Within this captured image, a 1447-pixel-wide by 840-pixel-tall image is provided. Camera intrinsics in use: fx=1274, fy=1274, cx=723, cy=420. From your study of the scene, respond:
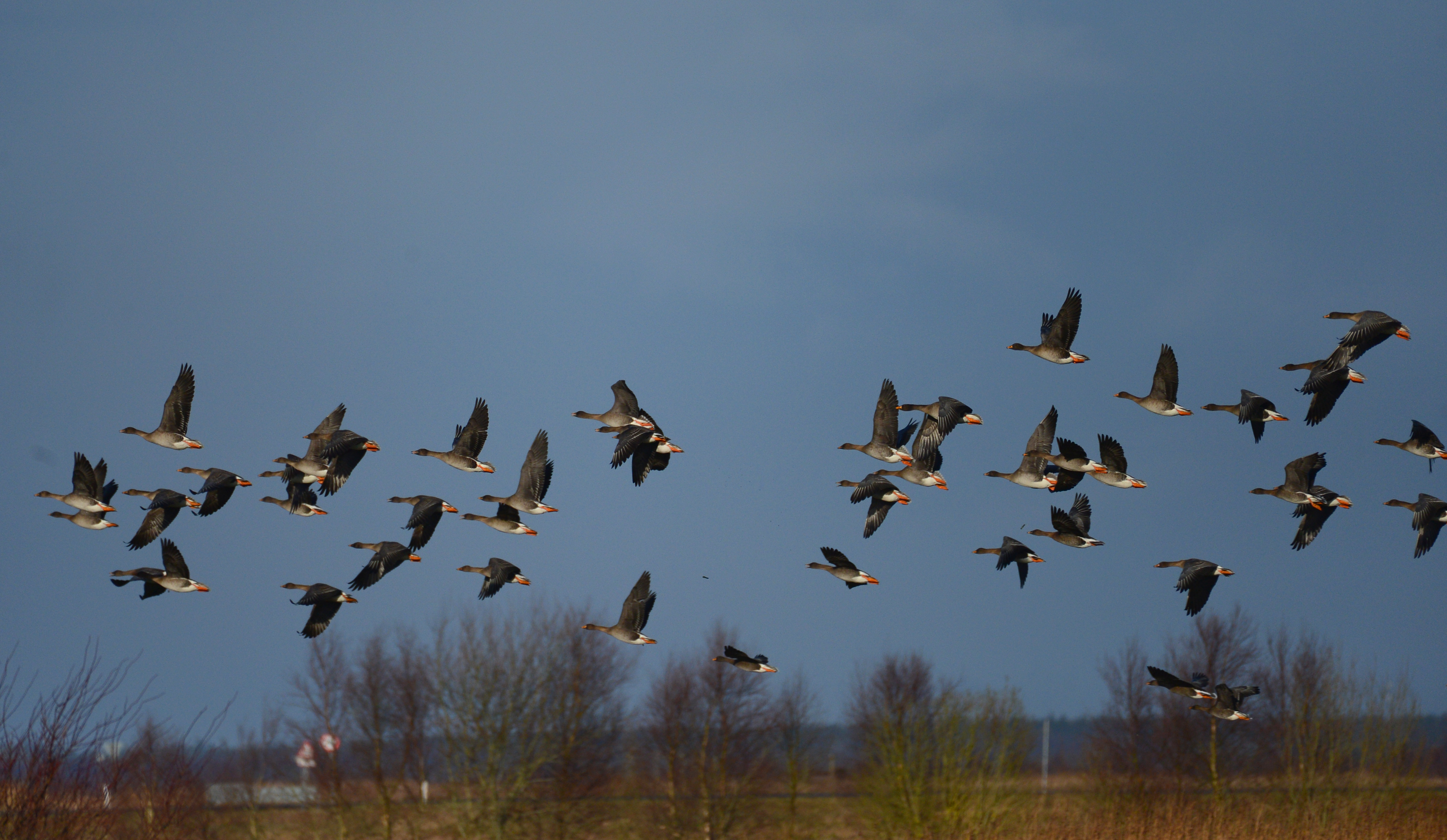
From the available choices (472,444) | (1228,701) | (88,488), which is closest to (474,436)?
(472,444)

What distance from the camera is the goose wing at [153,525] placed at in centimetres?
2270

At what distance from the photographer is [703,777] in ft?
192

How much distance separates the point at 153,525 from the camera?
75.4 feet

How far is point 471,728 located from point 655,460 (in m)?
36.6

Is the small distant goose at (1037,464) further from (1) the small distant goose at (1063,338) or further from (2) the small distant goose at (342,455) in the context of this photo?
(2) the small distant goose at (342,455)

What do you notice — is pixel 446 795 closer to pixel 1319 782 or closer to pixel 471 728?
pixel 471 728

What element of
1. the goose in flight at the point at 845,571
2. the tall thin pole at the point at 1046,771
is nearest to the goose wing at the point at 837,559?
the goose in flight at the point at 845,571

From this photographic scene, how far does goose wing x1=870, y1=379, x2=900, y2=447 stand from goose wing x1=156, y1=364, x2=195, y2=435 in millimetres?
12651

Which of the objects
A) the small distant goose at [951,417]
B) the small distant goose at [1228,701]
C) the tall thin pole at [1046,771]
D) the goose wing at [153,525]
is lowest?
the tall thin pole at [1046,771]

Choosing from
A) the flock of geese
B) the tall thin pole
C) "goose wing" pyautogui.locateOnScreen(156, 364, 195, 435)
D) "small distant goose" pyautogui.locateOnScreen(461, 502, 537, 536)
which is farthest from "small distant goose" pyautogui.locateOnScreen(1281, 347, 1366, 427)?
the tall thin pole

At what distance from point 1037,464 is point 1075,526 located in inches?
52.3

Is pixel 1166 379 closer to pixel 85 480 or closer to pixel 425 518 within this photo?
pixel 425 518

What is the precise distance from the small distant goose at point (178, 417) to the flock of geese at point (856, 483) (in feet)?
0.07

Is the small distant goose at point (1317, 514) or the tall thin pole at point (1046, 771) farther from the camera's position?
the tall thin pole at point (1046, 771)
